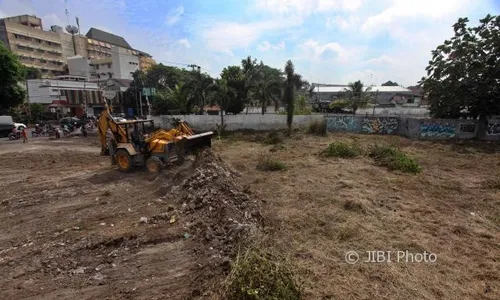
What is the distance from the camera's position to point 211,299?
156 inches

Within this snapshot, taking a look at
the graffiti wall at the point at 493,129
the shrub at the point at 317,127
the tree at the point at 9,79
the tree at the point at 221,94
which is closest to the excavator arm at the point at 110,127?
the tree at the point at 221,94

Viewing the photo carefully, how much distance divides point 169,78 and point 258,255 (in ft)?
191

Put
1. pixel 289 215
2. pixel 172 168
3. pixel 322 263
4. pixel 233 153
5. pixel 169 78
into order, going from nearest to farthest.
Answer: pixel 322 263, pixel 289 215, pixel 172 168, pixel 233 153, pixel 169 78

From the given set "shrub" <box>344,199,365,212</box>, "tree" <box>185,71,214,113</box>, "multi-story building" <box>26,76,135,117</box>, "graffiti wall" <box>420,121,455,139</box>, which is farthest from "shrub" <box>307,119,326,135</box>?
"multi-story building" <box>26,76,135,117</box>

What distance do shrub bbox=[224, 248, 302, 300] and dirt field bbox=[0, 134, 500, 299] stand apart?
1.49 ft

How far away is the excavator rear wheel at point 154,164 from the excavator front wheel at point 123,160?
2.61 feet

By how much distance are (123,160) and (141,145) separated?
943 millimetres

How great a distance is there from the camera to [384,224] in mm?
6527

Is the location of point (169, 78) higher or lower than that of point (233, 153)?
higher

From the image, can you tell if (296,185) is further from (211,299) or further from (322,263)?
(211,299)

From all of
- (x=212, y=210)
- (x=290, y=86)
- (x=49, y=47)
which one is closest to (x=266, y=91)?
(x=290, y=86)

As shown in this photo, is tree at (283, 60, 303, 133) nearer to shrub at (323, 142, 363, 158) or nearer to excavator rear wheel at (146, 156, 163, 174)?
shrub at (323, 142, 363, 158)

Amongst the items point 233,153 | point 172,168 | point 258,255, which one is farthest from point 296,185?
point 233,153

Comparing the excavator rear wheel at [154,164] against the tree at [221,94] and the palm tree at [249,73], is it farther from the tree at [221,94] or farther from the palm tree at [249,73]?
the palm tree at [249,73]
